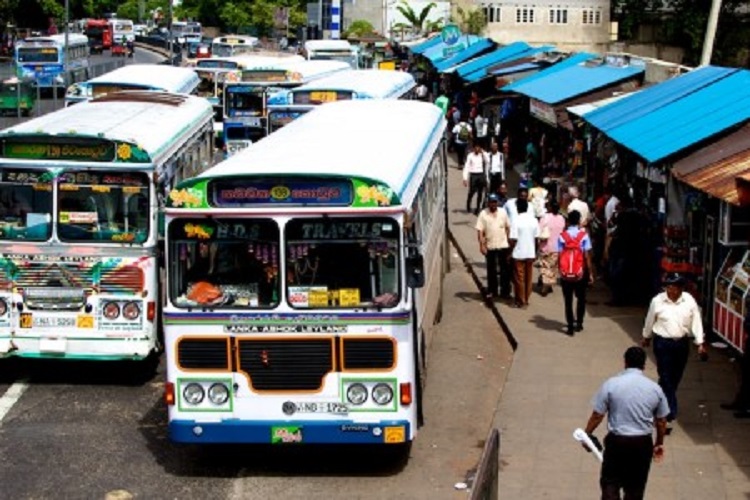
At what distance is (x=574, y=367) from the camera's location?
14.9m

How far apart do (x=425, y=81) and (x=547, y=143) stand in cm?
2862

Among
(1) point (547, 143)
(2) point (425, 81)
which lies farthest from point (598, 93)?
(2) point (425, 81)

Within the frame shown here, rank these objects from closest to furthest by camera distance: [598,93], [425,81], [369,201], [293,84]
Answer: [369,201] → [598,93] → [293,84] → [425,81]

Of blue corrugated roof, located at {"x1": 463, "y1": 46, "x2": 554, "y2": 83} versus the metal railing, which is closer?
the metal railing

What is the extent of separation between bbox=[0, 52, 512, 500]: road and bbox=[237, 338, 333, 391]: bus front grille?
0.92 metres

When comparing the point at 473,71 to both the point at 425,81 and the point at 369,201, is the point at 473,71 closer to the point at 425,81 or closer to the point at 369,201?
the point at 425,81

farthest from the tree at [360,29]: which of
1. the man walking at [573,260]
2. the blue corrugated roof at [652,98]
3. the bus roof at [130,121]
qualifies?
the man walking at [573,260]

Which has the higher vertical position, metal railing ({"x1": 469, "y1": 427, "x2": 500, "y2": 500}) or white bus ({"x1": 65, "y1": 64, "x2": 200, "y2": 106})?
white bus ({"x1": 65, "y1": 64, "x2": 200, "y2": 106})

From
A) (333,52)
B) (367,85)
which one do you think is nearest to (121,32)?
(333,52)

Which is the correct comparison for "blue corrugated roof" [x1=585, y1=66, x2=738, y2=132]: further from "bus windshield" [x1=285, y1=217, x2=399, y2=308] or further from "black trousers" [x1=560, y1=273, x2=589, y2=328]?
"bus windshield" [x1=285, y1=217, x2=399, y2=308]

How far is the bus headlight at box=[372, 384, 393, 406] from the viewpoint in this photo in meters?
10.8

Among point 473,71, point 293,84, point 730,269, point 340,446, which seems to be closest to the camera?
point 340,446

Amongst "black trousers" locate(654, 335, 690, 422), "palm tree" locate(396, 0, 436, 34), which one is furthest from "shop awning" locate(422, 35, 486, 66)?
"black trousers" locate(654, 335, 690, 422)

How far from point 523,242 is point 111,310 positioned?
6207mm
